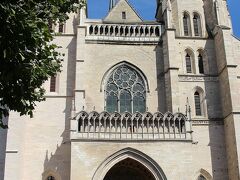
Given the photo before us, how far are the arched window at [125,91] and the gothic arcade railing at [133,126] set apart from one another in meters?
3.10

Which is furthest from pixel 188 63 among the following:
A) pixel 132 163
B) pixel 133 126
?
pixel 132 163

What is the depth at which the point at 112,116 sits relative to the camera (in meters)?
17.6

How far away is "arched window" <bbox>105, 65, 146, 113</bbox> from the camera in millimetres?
20953

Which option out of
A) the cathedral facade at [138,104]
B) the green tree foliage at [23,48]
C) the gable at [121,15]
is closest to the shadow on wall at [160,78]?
the cathedral facade at [138,104]

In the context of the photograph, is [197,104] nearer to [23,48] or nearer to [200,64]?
[200,64]

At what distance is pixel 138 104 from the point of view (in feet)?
69.2

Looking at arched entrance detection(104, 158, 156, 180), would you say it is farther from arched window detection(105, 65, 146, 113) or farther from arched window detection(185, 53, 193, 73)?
arched window detection(185, 53, 193, 73)

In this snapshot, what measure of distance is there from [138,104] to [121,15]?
6.46 m

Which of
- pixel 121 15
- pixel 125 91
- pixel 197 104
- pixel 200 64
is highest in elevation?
pixel 121 15

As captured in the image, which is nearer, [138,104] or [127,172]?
[127,172]

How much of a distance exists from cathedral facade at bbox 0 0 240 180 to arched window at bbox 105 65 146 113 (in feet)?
0.19

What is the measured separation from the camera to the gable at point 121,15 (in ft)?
78.4

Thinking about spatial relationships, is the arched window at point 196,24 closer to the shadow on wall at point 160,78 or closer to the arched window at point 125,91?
the shadow on wall at point 160,78

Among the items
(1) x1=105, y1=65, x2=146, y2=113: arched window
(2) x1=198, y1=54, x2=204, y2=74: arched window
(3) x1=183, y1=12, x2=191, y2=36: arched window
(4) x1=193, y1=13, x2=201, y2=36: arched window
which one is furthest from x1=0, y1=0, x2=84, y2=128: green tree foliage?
(4) x1=193, y1=13, x2=201, y2=36: arched window
